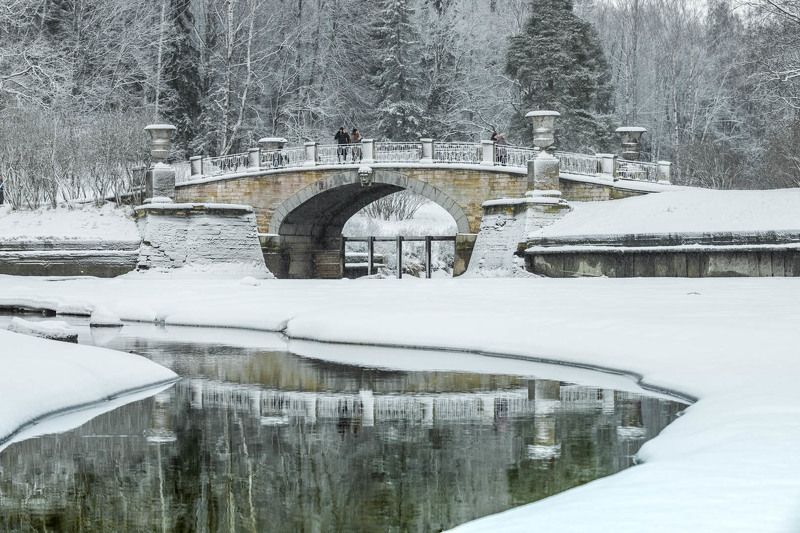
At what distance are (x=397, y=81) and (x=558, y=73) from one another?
6.44 metres

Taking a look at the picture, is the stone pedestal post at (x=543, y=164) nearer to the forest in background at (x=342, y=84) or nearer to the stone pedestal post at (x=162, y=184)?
the forest in background at (x=342, y=84)

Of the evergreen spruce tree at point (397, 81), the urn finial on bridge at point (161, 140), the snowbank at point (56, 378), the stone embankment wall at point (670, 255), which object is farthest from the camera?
the evergreen spruce tree at point (397, 81)

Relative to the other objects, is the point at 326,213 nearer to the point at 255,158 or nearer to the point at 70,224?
the point at 255,158

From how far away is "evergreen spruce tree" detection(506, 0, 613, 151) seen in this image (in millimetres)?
42875

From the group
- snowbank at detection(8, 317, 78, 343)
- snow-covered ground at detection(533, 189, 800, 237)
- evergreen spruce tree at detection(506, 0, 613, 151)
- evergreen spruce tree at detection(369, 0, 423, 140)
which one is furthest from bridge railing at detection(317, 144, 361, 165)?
snowbank at detection(8, 317, 78, 343)

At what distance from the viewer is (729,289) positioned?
→ 2080cm

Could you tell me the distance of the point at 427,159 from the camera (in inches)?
1329

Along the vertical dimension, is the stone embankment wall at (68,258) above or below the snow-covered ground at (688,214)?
below

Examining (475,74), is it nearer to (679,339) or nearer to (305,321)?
(305,321)

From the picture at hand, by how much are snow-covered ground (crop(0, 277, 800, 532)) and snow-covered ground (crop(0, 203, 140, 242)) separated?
3.24 m

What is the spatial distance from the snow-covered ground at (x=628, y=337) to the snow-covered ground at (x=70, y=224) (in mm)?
3241

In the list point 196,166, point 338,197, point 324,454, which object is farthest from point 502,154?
point 324,454


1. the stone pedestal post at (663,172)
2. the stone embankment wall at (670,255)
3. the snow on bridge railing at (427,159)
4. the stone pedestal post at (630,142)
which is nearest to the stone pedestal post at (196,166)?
the snow on bridge railing at (427,159)

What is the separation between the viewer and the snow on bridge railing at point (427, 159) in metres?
32.7
